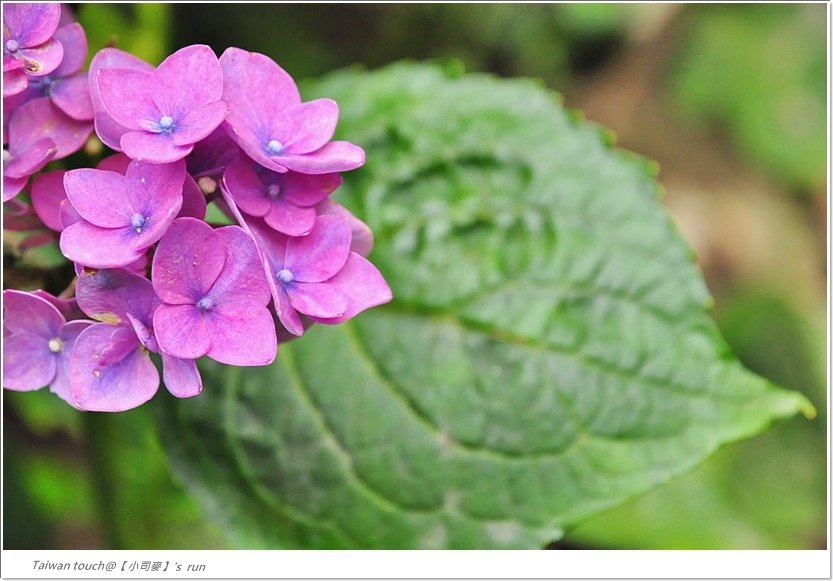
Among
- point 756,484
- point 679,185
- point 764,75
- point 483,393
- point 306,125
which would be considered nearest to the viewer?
point 306,125

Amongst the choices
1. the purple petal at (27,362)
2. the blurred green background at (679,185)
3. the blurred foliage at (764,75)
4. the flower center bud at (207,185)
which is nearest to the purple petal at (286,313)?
the flower center bud at (207,185)

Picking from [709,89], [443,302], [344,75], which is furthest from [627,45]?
[443,302]

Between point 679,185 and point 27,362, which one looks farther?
point 679,185

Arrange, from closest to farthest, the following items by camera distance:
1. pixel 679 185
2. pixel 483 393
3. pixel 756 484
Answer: pixel 483 393 → pixel 756 484 → pixel 679 185

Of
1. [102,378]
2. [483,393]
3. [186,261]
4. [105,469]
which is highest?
[186,261]

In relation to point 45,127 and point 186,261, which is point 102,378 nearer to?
point 186,261

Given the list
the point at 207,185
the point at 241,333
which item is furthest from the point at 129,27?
the point at 241,333

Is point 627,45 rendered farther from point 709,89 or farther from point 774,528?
point 774,528
